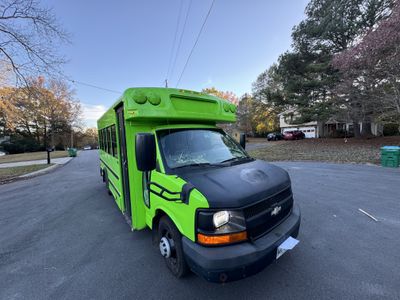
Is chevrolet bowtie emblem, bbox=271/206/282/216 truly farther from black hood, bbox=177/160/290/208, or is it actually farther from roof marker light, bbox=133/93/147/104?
roof marker light, bbox=133/93/147/104

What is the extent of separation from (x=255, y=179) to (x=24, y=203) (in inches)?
277

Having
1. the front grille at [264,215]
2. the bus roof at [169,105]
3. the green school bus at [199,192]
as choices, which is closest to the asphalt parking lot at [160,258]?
the green school bus at [199,192]

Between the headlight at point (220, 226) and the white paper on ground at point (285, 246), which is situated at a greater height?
the headlight at point (220, 226)

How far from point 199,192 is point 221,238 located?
1.61 feet

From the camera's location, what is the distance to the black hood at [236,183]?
72.5 inches

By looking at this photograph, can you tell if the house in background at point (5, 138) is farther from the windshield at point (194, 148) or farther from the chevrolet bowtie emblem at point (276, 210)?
the chevrolet bowtie emblem at point (276, 210)

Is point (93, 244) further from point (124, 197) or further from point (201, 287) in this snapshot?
point (201, 287)

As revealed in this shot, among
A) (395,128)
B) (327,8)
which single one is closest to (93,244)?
(327,8)

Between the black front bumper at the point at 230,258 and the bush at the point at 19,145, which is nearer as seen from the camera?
the black front bumper at the point at 230,258

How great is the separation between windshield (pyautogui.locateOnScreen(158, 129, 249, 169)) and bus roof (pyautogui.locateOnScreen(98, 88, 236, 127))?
27 centimetres

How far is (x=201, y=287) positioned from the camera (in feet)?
7.29

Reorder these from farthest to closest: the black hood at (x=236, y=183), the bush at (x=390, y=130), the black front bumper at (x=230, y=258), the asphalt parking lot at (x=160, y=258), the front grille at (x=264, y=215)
→ 1. the bush at (x=390, y=130)
2. the asphalt parking lot at (x=160, y=258)
3. the front grille at (x=264, y=215)
4. the black hood at (x=236, y=183)
5. the black front bumper at (x=230, y=258)

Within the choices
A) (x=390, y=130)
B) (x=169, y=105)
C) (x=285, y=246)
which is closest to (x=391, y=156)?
(x=285, y=246)

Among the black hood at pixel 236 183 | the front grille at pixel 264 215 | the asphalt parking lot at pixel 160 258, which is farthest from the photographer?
the asphalt parking lot at pixel 160 258
